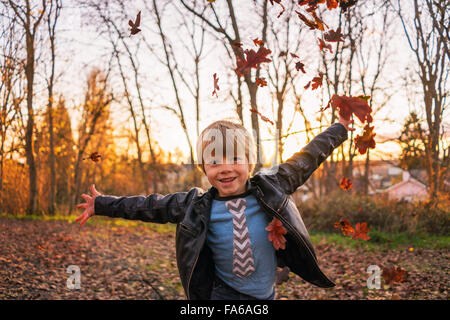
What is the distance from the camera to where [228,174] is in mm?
1899

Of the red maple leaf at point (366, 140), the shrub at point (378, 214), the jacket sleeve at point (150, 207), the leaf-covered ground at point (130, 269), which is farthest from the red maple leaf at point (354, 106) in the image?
the shrub at point (378, 214)

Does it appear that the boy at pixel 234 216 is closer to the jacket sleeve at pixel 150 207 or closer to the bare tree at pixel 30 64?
the jacket sleeve at pixel 150 207

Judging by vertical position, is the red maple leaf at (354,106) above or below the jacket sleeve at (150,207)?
above

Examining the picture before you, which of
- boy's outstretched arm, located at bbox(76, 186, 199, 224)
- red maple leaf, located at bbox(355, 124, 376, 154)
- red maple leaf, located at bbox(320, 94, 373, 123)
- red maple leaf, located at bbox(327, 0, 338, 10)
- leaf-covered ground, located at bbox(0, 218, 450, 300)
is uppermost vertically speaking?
red maple leaf, located at bbox(327, 0, 338, 10)

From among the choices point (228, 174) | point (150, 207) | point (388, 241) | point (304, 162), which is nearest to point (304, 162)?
point (304, 162)

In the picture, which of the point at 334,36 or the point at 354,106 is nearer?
the point at 354,106

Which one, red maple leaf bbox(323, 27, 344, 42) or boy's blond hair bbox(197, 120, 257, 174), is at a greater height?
red maple leaf bbox(323, 27, 344, 42)

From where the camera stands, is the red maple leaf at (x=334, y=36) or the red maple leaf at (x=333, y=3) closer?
the red maple leaf at (x=333, y=3)

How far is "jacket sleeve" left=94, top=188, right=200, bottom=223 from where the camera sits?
205 centimetres

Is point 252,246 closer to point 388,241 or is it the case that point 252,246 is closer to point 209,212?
Answer: point 209,212

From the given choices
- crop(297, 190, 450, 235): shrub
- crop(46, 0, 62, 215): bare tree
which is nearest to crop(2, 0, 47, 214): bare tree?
crop(46, 0, 62, 215): bare tree

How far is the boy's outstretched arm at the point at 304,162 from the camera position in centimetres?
201

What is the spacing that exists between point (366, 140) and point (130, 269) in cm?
455

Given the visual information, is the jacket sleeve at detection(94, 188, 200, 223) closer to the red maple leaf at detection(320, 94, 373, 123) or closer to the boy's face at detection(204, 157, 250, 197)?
the boy's face at detection(204, 157, 250, 197)
